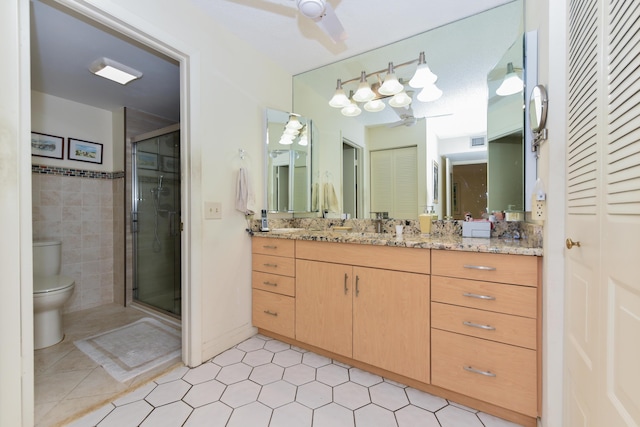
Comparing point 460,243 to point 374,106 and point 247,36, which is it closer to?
point 374,106

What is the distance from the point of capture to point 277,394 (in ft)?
4.90

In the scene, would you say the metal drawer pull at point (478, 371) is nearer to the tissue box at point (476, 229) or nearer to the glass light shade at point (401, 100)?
the tissue box at point (476, 229)

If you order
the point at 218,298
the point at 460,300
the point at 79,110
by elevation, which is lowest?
the point at 218,298

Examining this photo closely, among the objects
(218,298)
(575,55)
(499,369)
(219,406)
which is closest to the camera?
(575,55)

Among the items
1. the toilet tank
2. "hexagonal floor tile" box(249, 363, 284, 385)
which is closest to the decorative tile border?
the toilet tank

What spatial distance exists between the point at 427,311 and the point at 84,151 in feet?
11.8

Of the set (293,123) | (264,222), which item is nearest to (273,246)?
(264,222)

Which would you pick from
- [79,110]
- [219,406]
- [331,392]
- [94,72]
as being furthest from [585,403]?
[79,110]

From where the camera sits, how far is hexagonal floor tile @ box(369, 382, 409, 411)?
141 centimetres

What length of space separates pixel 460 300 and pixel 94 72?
3214mm

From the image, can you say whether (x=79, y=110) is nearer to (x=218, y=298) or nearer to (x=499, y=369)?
(x=218, y=298)

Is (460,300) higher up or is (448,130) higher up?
(448,130)

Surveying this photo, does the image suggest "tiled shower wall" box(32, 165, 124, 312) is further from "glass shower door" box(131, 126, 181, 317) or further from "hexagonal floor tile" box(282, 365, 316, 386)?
"hexagonal floor tile" box(282, 365, 316, 386)

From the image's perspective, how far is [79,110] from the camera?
2846 mm
